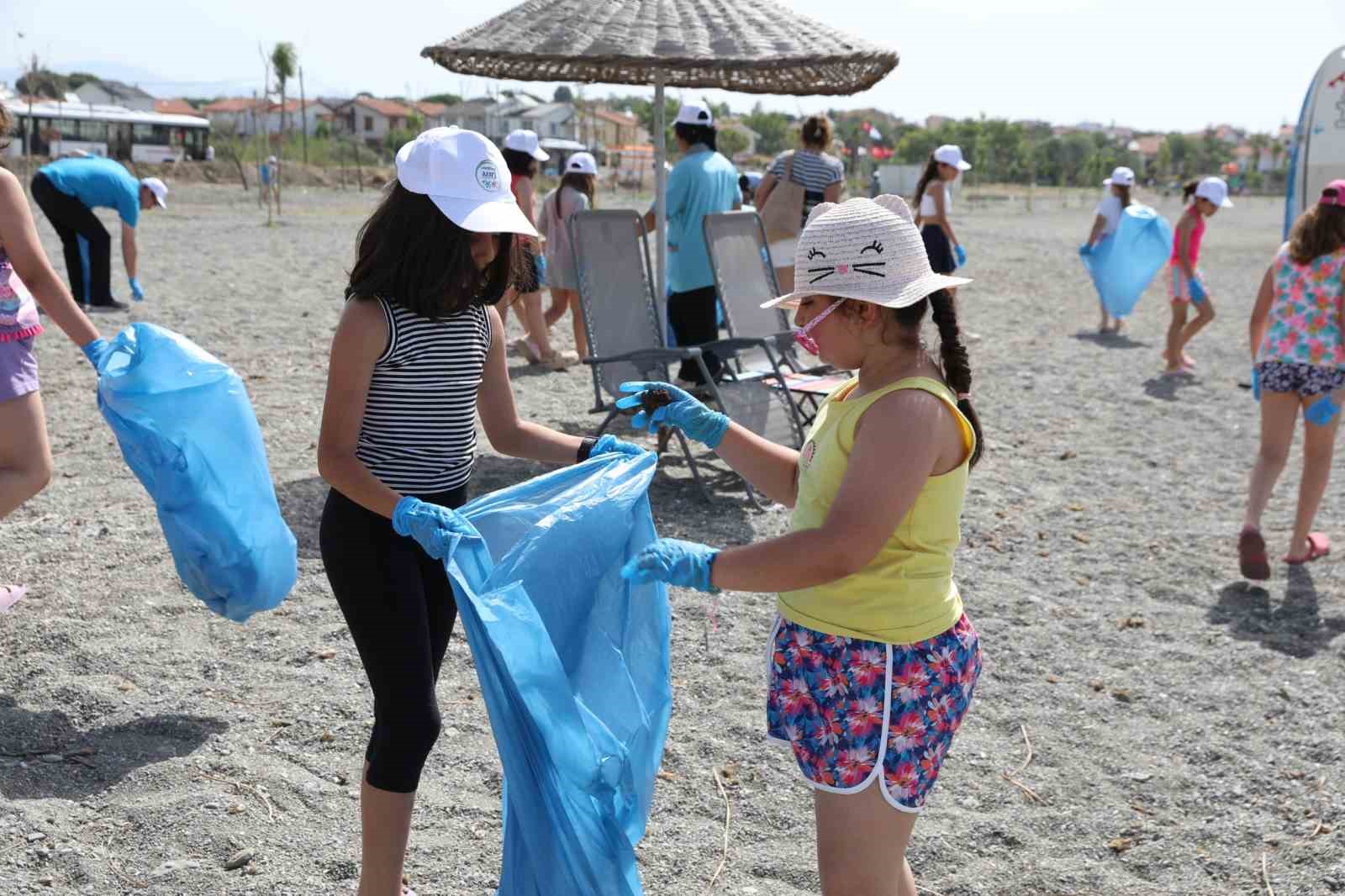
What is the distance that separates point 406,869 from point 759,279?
14.1 ft

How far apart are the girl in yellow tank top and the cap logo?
591 millimetres

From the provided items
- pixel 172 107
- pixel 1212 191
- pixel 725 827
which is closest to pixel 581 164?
pixel 1212 191

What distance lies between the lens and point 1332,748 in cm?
336

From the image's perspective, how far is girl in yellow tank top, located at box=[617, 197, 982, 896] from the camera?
172 cm

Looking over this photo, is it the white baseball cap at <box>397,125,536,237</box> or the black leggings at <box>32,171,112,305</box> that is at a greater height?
the white baseball cap at <box>397,125,536,237</box>

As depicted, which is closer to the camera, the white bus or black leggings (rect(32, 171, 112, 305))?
black leggings (rect(32, 171, 112, 305))

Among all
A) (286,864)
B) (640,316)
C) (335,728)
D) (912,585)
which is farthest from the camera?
(640,316)

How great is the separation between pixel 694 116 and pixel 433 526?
475 centimetres

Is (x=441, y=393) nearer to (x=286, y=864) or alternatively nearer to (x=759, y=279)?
(x=286, y=864)

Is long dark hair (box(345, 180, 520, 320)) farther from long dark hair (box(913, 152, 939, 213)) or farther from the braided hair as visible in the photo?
long dark hair (box(913, 152, 939, 213))

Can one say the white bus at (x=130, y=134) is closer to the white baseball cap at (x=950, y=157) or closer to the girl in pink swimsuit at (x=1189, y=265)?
the white baseball cap at (x=950, y=157)

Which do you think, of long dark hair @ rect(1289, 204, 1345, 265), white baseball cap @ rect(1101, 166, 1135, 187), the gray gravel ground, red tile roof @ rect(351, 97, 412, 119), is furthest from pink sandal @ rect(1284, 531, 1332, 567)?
red tile roof @ rect(351, 97, 412, 119)

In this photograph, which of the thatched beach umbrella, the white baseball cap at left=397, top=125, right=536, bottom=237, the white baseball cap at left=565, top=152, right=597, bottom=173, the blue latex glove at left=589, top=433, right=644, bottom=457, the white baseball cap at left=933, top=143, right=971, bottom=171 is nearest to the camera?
the white baseball cap at left=397, top=125, right=536, bottom=237

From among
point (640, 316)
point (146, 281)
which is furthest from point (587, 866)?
point (146, 281)
